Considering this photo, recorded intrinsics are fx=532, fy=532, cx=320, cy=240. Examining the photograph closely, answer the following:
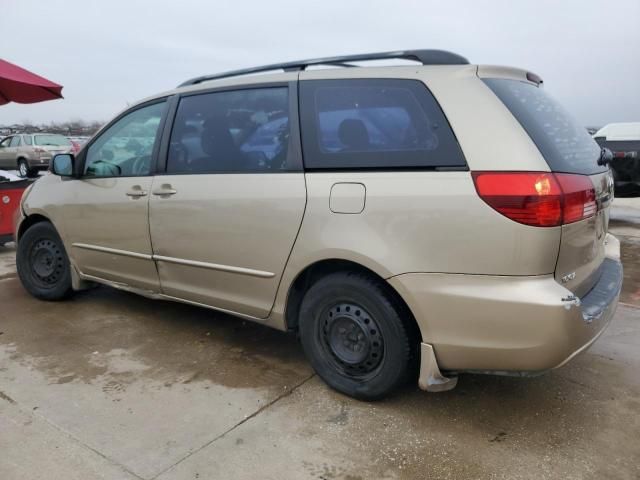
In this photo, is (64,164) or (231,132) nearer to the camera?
(231,132)

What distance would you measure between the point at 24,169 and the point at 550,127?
19341mm

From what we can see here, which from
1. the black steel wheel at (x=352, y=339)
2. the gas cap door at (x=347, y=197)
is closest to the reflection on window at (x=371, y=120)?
the gas cap door at (x=347, y=197)

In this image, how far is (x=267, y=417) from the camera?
271cm

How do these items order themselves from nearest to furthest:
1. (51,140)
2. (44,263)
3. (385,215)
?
(385,215)
(44,263)
(51,140)

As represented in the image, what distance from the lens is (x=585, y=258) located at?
8.22 ft

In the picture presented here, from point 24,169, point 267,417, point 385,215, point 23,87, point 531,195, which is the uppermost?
point 23,87

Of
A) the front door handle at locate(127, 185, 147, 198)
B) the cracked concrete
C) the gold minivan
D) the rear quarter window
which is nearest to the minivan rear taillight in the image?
the gold minivan

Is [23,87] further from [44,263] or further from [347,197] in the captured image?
[347,197]

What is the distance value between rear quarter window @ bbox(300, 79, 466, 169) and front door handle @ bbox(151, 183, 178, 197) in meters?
1.01

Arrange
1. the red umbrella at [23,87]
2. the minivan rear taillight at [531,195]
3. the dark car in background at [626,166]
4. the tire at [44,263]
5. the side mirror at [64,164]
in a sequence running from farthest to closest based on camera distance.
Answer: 1. the dark car in background at [626,166]
2. the red umbrella at [23,87]
3. the tire at [44,263]
4. the side mirror at [64,164]
5. the minivan rear taillight at [531,195]

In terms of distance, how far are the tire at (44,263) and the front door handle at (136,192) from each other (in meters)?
1.10

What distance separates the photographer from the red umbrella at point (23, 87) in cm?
592

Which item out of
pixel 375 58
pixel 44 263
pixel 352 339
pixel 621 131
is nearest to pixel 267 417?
pixel 352 339

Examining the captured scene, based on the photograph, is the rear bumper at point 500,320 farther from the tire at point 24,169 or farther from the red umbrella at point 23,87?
the tire at point 24,169
